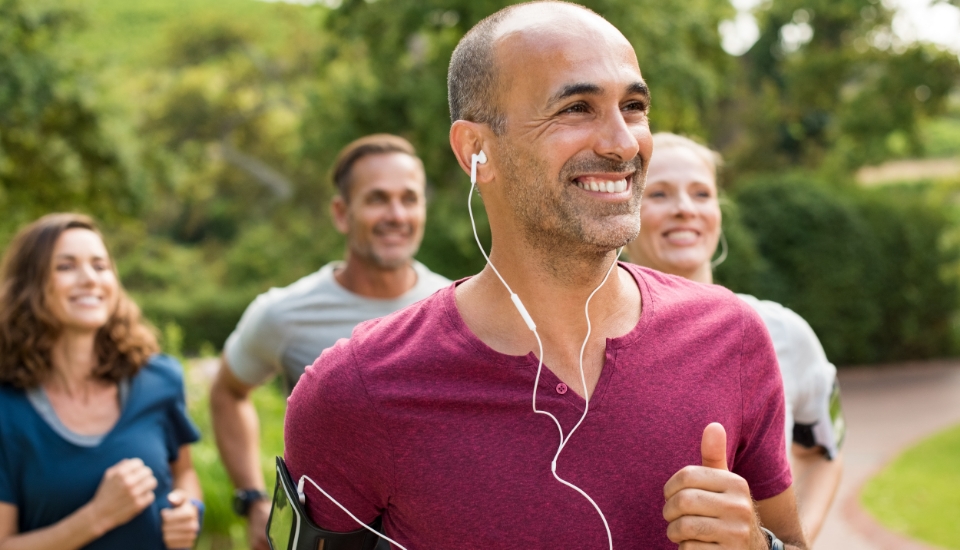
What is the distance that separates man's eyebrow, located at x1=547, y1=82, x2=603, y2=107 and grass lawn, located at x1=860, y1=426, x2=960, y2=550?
737 centimetres

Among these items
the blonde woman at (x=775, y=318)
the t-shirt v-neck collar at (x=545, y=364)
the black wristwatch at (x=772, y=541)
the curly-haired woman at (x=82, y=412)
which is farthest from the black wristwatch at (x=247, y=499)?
the black wristwatch at (x=772, y=541)

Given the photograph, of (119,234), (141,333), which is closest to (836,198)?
(141,333)

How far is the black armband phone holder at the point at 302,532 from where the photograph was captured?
192 cm

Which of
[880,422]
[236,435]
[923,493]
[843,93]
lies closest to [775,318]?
[236,435]

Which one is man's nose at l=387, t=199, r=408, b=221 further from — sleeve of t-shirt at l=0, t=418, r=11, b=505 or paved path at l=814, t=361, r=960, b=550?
paved path at l=814, t=361, r=960, b=550

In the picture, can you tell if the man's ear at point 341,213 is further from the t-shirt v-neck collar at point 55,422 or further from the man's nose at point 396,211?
the t-shirt v-neck collar at point 55,422

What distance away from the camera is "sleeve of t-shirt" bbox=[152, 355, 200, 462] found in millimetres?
3756

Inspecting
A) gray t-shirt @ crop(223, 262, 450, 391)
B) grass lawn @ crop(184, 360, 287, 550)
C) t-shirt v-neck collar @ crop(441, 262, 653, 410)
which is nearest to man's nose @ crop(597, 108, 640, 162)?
t-shirt v-neck collar @ crop(441, 262, 653, 410)

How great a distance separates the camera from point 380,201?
13.8 feet

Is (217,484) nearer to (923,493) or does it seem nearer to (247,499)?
(247,499)

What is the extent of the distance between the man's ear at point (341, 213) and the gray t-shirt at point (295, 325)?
291 millimetres

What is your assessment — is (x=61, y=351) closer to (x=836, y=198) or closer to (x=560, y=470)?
(x=560, y=470)

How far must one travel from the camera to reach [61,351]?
3686 mm

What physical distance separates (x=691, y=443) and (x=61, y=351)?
272 cm
